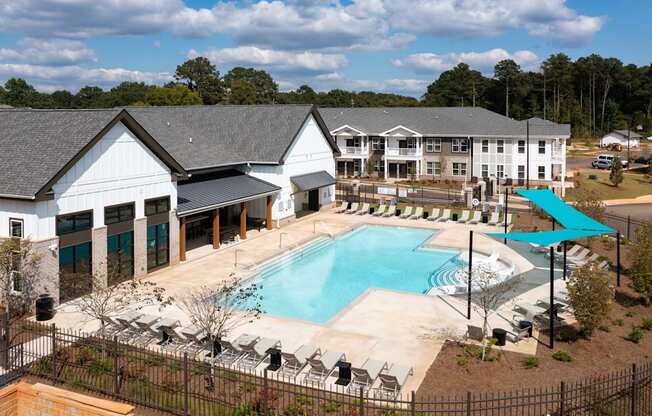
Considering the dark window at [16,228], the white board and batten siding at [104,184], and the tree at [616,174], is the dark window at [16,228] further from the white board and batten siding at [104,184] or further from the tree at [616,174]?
the tree at [616,174]

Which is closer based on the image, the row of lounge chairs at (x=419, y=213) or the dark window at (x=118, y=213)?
the dark window at (x=118, y=213)

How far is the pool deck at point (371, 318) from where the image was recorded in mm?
18594

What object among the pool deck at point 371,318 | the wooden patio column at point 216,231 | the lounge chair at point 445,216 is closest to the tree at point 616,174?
the lounge chair at point 445,216

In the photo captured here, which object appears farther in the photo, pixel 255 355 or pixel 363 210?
pixel 363 210

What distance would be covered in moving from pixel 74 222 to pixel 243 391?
11.7 m

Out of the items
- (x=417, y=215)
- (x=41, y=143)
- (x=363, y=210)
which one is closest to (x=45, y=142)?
(x=41, y=143)

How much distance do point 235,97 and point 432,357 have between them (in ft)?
345

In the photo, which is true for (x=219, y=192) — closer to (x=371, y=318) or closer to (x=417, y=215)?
(x=371, y=318)

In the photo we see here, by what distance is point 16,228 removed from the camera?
21453mm

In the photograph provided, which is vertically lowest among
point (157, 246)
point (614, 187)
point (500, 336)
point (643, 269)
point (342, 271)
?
point (500, 336)

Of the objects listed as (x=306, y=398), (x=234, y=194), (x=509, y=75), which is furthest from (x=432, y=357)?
(x=509, y=75)

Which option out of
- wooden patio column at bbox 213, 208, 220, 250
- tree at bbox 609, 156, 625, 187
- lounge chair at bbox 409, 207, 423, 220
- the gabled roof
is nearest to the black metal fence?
the gabled roof

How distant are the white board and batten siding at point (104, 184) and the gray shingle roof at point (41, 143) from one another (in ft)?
1.85

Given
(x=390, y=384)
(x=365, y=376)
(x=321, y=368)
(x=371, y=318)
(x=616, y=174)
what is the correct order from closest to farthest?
(x=390, y=384)
(x=365, y=376)
(x=321, y=368)
(x=371, y=318)
(x=616, y=174)
